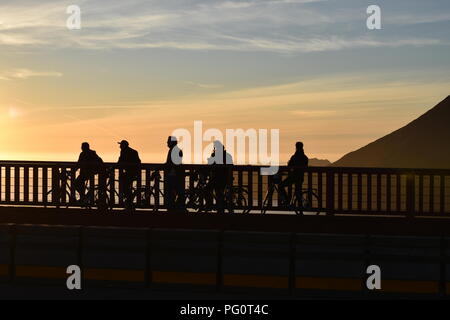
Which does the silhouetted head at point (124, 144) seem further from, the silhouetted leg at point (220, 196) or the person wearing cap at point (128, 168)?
the silhouetted leg at point (220, 196)

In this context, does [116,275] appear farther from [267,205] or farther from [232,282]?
[267,205]

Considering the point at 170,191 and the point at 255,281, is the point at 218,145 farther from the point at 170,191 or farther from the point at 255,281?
the point at 255,281

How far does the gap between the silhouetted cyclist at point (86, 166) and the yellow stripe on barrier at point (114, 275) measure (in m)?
9.82

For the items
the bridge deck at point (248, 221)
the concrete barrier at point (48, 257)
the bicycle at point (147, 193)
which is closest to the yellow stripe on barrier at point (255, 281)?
the concrete barrier at point (48, 257)

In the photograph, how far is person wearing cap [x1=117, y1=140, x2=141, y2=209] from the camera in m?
28.2

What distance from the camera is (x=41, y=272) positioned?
1898cm

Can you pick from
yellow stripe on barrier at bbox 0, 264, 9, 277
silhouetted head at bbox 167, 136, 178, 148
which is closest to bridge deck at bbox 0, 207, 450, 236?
silhouetted head at bbox 167, 136, 178, 148

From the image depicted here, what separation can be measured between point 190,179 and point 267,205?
2.21m

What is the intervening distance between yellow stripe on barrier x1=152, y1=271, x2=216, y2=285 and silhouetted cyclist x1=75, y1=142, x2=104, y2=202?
10.1 metres

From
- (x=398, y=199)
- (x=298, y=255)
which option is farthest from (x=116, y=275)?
(x=398, y=199)

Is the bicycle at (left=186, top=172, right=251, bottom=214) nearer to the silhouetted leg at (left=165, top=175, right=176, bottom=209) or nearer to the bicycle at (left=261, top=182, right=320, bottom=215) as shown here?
the silhouetted leg at (left=165, top=175, right=176, bottom=209)

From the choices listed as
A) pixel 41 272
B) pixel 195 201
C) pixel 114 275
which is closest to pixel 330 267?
pixel 114 275
